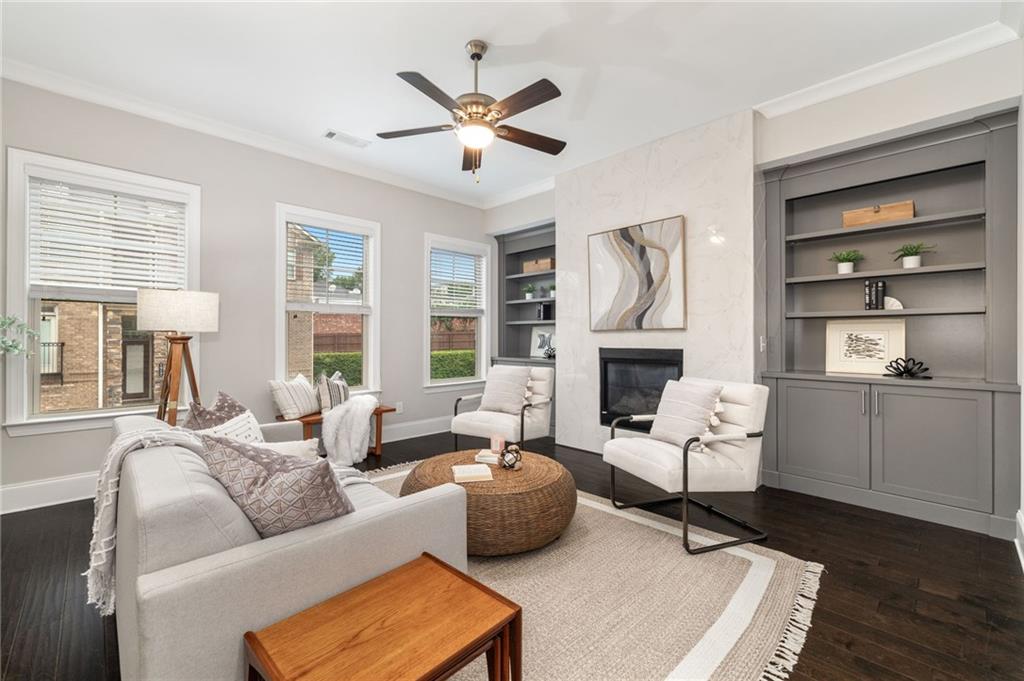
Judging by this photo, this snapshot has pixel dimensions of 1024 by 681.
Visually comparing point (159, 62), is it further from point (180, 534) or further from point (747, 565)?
point (747, 565)

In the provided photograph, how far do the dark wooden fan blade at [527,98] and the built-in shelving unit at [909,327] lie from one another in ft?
7.37

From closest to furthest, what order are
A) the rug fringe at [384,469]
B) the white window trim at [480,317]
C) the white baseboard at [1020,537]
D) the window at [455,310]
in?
the white baseboard at [1020,537] < the rug fringe at [384,469] < the white window trim at [480,317] < the window at [455,310]

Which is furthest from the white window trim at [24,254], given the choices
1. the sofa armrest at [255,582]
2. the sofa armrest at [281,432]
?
the sofa armrest at [255,582]

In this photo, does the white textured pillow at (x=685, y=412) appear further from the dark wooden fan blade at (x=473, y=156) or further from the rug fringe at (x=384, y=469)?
the rug fringe at (x=384, y=469)

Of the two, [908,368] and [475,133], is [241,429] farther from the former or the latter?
[908,368]

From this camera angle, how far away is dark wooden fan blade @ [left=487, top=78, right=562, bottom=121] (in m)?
2.33

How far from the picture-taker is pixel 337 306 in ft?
15.2

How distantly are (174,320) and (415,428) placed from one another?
2.68 meters

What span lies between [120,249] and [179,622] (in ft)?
11.4

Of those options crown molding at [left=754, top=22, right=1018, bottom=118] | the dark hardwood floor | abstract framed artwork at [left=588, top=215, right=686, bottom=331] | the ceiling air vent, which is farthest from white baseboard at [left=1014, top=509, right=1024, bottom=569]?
the ceiling air vent

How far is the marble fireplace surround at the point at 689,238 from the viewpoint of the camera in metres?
3.52

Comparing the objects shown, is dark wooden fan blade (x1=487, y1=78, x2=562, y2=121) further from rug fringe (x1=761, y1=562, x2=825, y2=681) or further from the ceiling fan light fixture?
rug fringe (x1=761, y1=562, x2=825, y2=681)

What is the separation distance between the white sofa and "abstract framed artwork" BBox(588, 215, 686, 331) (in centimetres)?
306

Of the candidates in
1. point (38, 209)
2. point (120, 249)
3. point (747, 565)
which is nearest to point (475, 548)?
point (747, 565)
